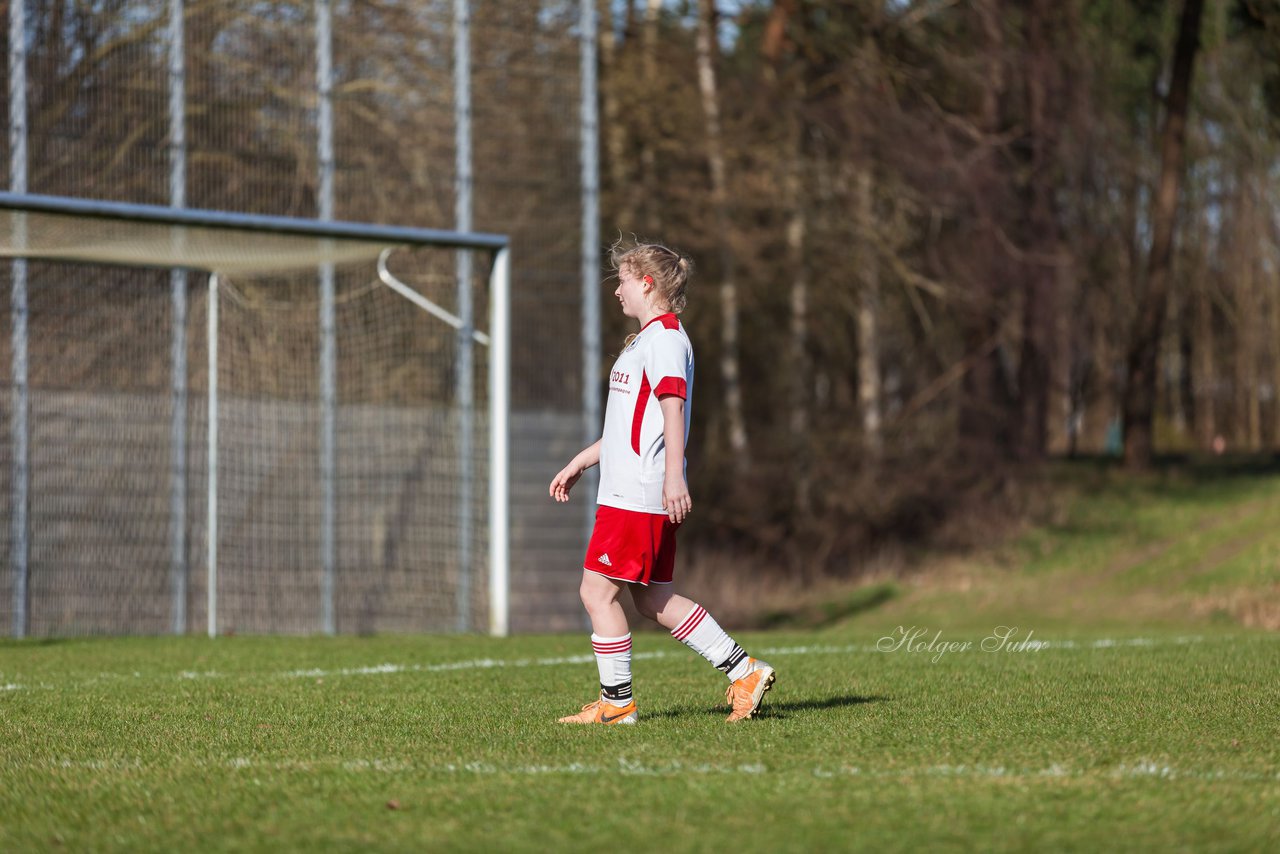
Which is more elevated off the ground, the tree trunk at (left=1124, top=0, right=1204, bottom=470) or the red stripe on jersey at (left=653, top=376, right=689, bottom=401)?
the tree trunk at (left=1124, top=0, right=1204, bottom=470)

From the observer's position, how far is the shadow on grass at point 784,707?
6.25 m

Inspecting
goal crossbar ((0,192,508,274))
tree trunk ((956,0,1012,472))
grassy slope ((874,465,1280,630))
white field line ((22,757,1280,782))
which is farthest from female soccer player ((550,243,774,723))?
tree trunk ((956,0,1012,472))

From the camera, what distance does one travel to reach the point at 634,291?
6.12m

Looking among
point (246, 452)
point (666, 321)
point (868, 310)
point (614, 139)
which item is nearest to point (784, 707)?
point (666, 321)

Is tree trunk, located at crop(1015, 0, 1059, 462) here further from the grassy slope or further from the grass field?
the grass field

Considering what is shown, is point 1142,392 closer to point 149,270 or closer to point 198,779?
point 149,270

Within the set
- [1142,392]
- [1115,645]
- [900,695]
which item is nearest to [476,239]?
[1115,645]

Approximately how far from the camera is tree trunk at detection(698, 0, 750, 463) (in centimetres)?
2442

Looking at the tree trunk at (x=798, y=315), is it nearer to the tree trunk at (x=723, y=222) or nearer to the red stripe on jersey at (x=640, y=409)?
Result: the tree trunk at (x=723, y=222)

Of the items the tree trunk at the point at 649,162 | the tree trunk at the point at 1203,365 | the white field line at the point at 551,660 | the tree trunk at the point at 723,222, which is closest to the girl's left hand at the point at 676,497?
the white field line at the point at 551,660

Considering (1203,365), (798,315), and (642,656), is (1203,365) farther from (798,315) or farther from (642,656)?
(642,656)

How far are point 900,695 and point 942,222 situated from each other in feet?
62.2

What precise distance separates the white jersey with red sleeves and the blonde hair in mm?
137

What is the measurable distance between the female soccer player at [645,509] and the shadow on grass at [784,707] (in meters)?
0.23
